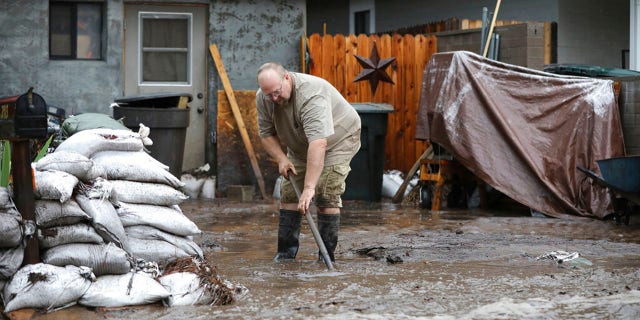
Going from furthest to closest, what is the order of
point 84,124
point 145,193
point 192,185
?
point 192,185
point 84,124
point 145,193

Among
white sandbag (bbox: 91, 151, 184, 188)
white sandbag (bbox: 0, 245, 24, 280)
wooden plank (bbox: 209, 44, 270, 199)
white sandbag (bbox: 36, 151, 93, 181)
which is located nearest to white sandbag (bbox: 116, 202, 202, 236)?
white sandbag (bbox: 91, 151, 184, 188)

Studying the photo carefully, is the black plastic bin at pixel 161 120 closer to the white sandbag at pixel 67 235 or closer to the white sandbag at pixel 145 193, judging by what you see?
the white sandbag at pixel 145 193

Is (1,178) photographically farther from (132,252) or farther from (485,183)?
(485,183)

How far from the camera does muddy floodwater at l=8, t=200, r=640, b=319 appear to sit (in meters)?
5.38

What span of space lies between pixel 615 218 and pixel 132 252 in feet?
19.7

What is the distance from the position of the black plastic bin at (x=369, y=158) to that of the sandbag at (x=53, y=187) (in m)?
7.31

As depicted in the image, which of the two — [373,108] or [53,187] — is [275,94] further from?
[373,108]

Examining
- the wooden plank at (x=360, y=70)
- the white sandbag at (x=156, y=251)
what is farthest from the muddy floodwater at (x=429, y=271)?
the wooden plank at (x=360, y=70)

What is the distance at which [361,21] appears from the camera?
1997 cm

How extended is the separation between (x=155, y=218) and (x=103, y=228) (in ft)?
2.05

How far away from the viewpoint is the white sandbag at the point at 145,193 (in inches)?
255

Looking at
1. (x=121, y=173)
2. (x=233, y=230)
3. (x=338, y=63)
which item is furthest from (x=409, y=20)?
(x=121, y=173)

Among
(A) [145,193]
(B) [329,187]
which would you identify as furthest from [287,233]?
(A) [145,193]

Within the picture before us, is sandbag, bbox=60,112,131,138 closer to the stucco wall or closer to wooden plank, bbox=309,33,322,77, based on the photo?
the stucco wall
